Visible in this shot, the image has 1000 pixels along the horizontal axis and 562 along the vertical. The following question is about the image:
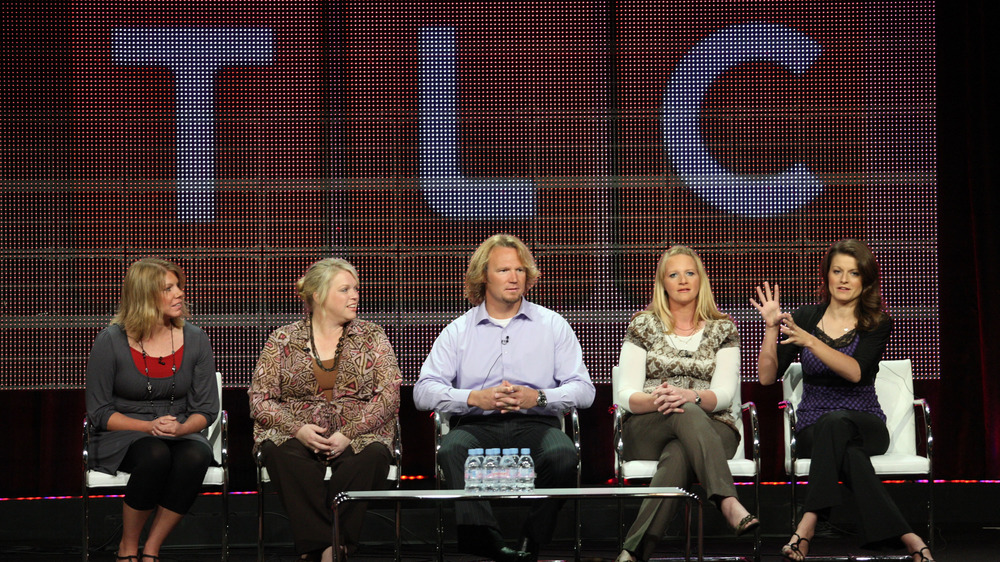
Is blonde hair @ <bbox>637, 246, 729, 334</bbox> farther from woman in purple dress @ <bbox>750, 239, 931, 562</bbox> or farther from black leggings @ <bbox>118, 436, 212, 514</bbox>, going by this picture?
black leggings @ <bbox>118, 436, 212, 514</bbox>

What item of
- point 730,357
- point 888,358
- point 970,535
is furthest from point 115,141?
point 970,535

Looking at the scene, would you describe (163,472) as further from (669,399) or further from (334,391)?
(669,399)

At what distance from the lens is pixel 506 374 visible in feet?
15.0

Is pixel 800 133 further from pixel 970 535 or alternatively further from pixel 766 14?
pixel 970 535

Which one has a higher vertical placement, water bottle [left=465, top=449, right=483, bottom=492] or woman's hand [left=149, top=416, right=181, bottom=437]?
woman's hand [left=149, top=416, right=181, bottom=437]

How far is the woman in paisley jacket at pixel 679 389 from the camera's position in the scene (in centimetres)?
410

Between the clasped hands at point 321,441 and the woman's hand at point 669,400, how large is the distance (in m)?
1.26

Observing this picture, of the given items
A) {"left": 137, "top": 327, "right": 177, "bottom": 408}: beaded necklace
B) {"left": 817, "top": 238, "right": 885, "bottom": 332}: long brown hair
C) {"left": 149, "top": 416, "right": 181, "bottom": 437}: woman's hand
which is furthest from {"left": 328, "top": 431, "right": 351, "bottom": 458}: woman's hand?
{"left": 817, "top": 238, "right": 885, "bottom": 332}: long brown hair

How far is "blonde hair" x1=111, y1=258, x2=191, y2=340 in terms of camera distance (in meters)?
4.46

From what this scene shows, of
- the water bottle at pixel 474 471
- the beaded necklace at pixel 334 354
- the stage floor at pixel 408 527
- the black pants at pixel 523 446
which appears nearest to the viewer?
the water bottle at pixel 474 471

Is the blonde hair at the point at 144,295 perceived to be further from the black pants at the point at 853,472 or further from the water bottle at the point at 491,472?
the black pants at the point at 853,472

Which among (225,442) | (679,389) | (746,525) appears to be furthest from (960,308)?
(225,442)

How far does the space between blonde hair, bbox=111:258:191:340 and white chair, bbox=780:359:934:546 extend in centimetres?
268

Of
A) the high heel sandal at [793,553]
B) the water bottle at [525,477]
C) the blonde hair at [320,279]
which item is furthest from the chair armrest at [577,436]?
the blonde hair at [320,279]
